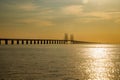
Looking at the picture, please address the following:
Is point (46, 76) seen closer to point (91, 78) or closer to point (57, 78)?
point (57, 78)

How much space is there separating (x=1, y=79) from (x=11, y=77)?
7.25 ft

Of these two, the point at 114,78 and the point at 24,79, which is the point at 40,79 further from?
the point at 114,78

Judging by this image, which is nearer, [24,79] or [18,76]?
[24,79]

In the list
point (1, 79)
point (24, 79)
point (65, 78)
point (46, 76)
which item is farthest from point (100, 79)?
point (1, 79)

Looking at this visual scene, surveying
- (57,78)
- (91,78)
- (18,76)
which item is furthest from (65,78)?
(18,76)

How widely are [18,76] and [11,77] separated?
1.19 m

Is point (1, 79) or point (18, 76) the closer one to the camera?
point (1, 79)

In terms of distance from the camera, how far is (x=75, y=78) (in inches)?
1722

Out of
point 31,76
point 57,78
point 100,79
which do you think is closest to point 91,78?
point 100,79

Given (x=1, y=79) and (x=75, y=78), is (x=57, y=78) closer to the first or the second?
(x=75, y=78)

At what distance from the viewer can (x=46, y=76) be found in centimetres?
4531

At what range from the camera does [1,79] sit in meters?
42.1

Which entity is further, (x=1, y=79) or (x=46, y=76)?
(x=46, y=76)

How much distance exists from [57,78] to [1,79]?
25.2ft
